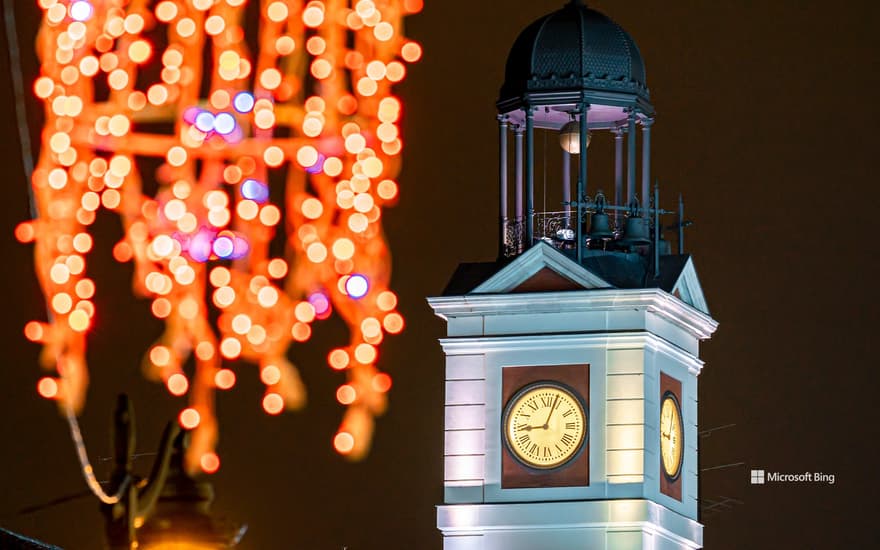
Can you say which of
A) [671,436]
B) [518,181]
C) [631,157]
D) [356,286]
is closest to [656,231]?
[631,157]

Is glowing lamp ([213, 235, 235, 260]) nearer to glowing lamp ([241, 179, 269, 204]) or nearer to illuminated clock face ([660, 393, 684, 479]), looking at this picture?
glowing lamp ([241, 179, 269, 204])

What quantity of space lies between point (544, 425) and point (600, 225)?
10.7 feet

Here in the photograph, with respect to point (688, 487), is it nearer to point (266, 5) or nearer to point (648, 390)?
point (648, 390)

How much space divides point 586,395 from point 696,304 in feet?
9.35

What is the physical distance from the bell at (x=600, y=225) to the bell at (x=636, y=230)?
29 centimetres

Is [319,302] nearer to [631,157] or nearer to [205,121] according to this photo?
[205,121]

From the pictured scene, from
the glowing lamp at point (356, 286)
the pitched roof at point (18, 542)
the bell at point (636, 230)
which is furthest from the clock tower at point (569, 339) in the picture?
the glowing lamp at point (356, 286)

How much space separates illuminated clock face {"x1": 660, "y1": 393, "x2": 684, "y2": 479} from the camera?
37.8 m

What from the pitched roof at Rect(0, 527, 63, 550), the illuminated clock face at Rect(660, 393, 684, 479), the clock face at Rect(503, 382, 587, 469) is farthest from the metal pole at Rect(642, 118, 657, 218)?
the pitched roof at Rect(0, 527, 63, 550)

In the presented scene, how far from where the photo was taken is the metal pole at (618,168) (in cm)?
3759

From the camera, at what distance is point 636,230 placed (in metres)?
37.1

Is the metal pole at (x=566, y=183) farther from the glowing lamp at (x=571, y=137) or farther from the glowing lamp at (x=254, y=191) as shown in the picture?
the glowing lamp at (x=254, y=191)

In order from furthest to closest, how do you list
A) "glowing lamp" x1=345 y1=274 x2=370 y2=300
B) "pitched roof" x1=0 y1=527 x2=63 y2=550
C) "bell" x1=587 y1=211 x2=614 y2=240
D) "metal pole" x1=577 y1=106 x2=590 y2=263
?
"bell" x1=587 y1=211 x2=614 y2=240 → "metal pole" x1=577 y1=106 x2=590 y2=263 → "pitched roof" x1=0 y1=527 x2=63 y2=550 → "glowing lamp" x1=345 y1=274 x2=370 y2=300

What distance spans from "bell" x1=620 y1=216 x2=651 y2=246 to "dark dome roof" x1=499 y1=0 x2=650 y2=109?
1.97 m
